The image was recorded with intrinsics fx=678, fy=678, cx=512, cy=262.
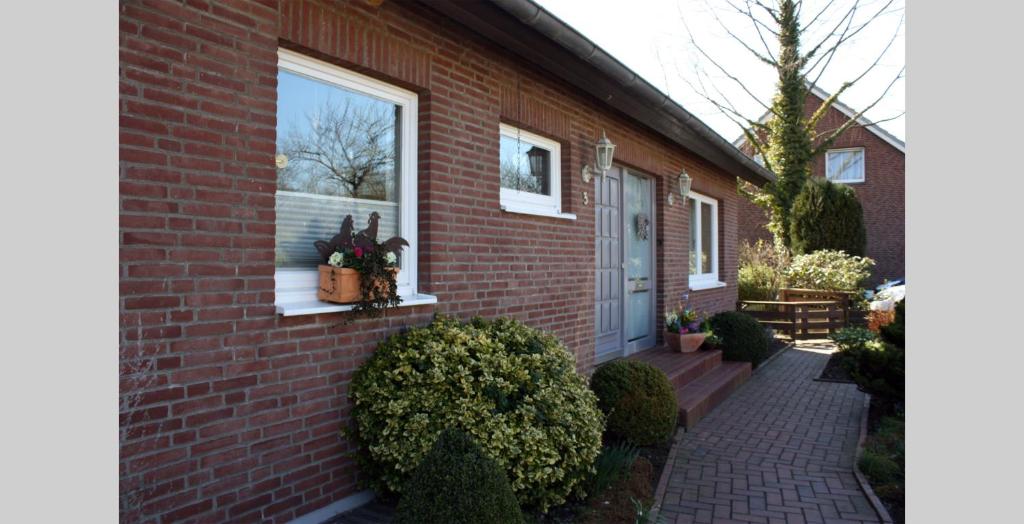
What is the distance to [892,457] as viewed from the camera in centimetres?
534

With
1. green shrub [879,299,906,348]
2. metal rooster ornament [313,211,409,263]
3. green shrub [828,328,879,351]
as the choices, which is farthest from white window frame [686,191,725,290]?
metal rooster ornament [313,211,409,263]

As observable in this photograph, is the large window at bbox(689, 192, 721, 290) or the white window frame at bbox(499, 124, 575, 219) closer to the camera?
the white window frame at bbox(499, 124, 575, 219)

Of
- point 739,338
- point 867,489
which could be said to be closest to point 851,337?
point 739,338

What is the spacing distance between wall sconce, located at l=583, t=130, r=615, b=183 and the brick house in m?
0.40

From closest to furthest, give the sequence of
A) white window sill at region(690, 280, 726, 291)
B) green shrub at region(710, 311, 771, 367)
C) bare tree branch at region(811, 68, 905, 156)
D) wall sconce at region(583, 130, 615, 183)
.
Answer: wall sconce at region(583, 130, 615, 183)
green shrub at region(710, 311, 771, 367)
white window sill at region(690, 280, 726, 291)
bare tree branch at region(811, 68, 905, 156)

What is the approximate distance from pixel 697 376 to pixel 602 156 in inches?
115

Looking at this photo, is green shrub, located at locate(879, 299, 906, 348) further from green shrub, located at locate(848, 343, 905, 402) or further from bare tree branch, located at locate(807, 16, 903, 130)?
bare tree branch, located at locate(807, 16, 903, 130)

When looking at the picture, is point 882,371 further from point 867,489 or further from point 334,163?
point 334,163

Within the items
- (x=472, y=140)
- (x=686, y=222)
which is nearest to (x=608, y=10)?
(x=686, y=222)

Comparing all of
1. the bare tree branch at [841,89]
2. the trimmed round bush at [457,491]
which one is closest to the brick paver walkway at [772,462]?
the trimmed round bush at [457,491]

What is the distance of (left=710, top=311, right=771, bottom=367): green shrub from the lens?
930 centimetres

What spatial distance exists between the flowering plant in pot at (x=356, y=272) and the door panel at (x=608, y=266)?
12.3ft

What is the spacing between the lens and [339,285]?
3803 mm

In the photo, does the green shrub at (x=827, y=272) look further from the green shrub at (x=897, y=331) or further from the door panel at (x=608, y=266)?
the door panel at (x=608, y=266)
